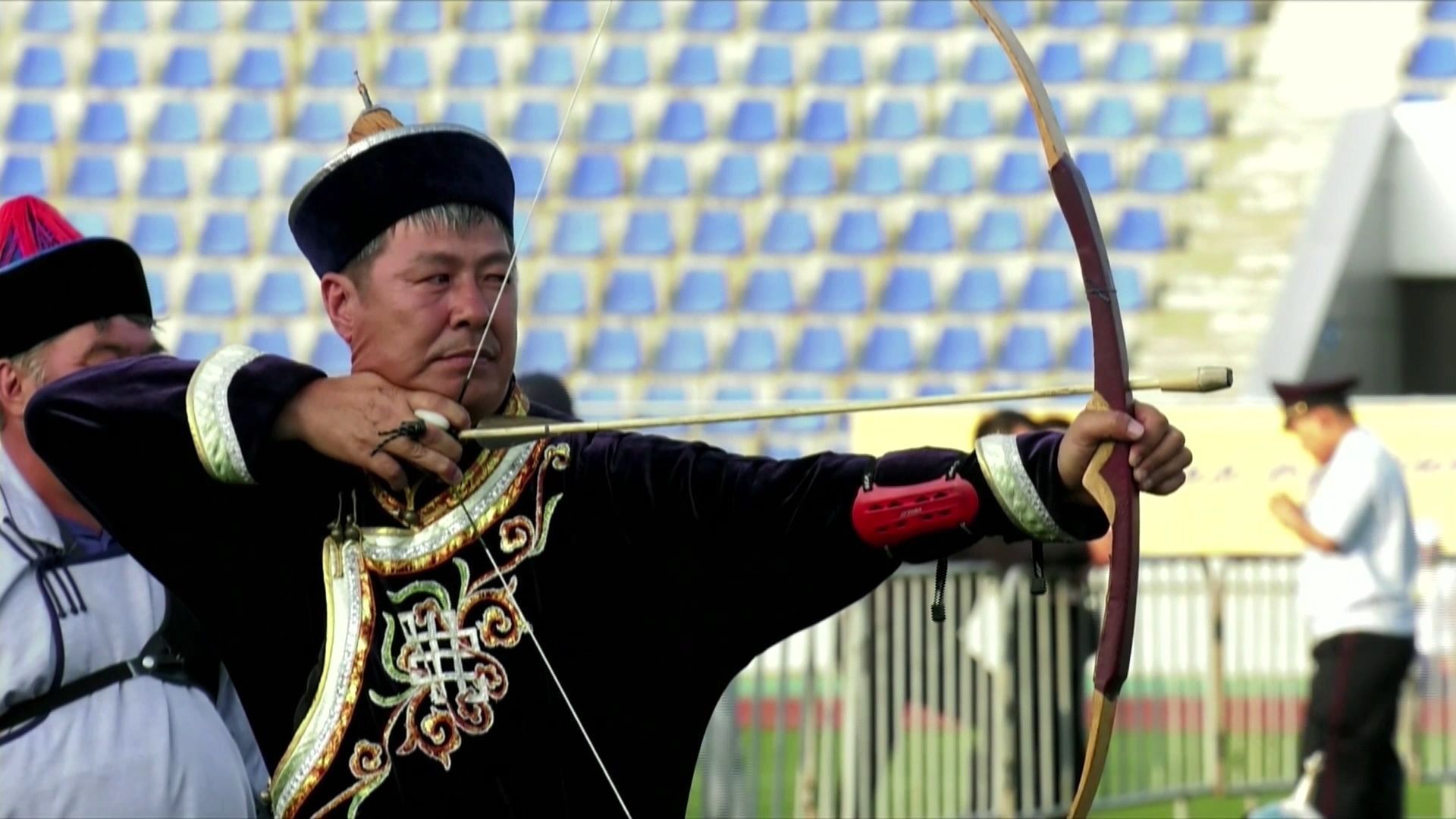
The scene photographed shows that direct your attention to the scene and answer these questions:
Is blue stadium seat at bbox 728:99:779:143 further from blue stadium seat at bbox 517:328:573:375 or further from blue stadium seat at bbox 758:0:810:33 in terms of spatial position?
blue stadium seat at bbox 517:328:573:375

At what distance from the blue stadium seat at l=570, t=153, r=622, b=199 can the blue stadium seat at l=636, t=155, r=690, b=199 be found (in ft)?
0.55

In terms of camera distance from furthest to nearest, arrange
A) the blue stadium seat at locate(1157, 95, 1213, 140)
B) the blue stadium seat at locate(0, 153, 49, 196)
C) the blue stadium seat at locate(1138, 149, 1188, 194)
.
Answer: the blue stadium seat at locate(0, 153, 49, 196)
the blue stadium seat at locate(1157, 95, 1213, 140)
the blue stadium seat at locate(1138, 149, 1188, 194)

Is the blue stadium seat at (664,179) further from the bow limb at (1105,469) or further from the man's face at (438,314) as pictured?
the bow limb at (1105,469)

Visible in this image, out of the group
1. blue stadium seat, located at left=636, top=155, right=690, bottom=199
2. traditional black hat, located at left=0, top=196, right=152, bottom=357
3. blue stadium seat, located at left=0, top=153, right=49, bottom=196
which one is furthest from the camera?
blue stadium seat, located at left=0, top=153, right=49, bottom=196

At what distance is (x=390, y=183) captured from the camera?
2.75 m

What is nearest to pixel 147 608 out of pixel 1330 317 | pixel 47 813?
pixel 47 813

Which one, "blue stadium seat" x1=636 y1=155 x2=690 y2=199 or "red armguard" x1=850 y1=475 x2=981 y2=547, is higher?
"blue stadium seat" x1=636 y1=155 x2=690 y2=199

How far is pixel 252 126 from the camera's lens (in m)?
15.5

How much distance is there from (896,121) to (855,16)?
856mm

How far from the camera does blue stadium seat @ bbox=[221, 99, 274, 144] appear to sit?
15.5 meters

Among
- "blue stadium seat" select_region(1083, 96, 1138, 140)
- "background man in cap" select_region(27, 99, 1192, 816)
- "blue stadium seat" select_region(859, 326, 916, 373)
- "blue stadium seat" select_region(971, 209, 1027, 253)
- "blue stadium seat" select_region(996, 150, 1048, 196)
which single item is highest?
"blue stadium seat" select_region(1083, 96, 1138, 140)

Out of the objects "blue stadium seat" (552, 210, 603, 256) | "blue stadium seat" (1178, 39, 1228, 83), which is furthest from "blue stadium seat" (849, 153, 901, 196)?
"blue stadium seat" (1178, 39, 1228, 83)

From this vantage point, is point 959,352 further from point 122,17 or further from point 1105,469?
point 1105,469

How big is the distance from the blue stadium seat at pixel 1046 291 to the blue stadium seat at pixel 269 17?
517 centimetres
